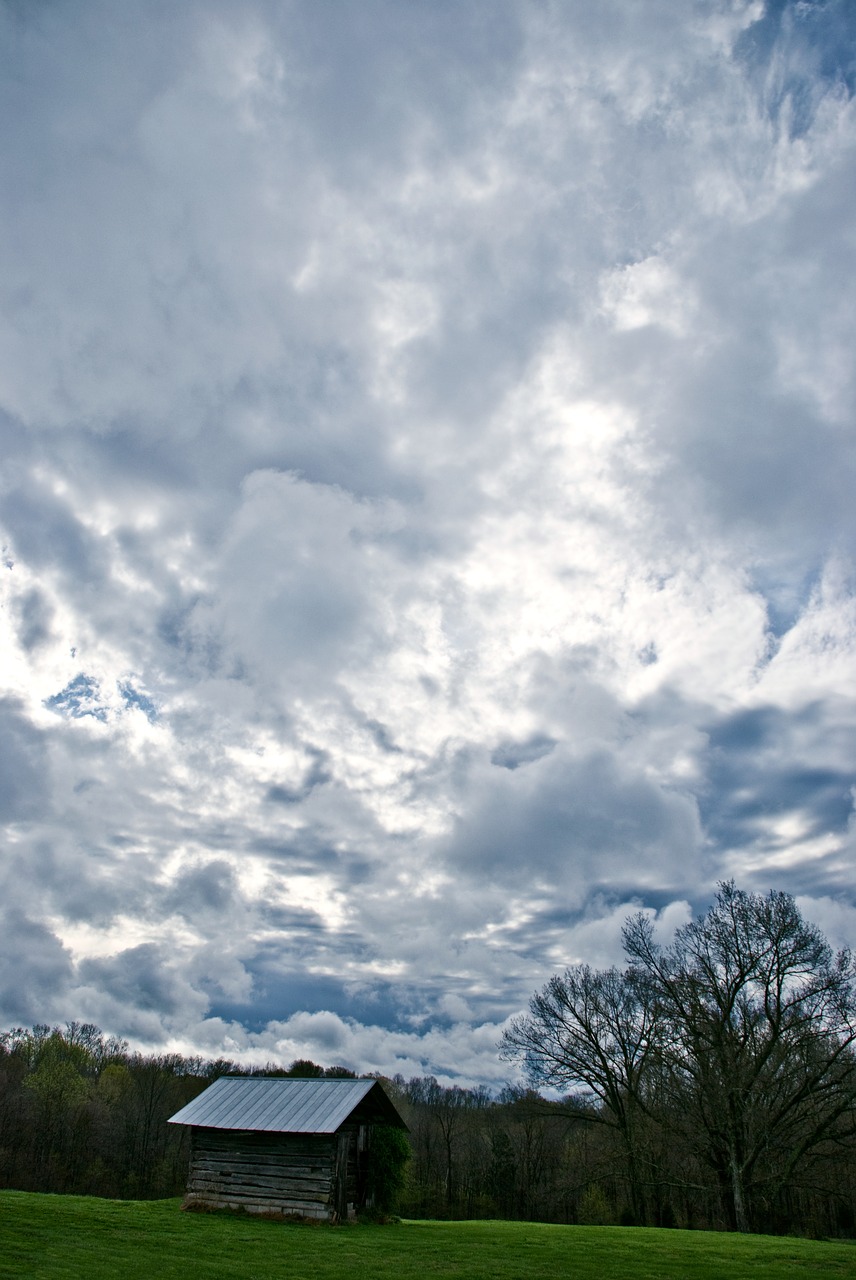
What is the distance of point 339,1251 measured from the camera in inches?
827

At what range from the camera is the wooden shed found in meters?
28.1

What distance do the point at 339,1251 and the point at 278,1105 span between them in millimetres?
10828

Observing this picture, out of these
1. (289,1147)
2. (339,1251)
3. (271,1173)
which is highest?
(289,1147)

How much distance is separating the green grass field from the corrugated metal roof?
3039mm

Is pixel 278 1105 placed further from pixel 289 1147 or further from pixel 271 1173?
pixel 271 1173

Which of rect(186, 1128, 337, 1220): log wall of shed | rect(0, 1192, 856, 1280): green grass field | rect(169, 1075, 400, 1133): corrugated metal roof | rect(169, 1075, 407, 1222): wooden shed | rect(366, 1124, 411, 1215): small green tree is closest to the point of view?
rect(0, 1192, 856, 1280): green grass field

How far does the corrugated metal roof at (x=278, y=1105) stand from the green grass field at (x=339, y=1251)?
304 cm

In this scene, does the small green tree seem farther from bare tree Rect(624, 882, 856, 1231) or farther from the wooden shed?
bare tree Rect(624, 882, 856, 1231)

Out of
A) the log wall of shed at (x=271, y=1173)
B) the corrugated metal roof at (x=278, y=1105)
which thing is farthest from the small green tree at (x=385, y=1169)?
the log wall of shed at (x=271, y=1173)

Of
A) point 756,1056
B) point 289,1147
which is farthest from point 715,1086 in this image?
point 289,1147

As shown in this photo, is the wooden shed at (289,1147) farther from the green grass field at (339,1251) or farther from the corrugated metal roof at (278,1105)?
the green grass field at (339,1251)

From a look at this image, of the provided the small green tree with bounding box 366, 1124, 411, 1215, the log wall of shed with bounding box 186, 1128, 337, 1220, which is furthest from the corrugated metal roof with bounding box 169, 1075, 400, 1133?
the small green tree with bounding box 366, 1124, 411, 1215

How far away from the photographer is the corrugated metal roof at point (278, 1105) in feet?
94.7

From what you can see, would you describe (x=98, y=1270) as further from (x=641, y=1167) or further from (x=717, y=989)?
(x=641, y=1167)
